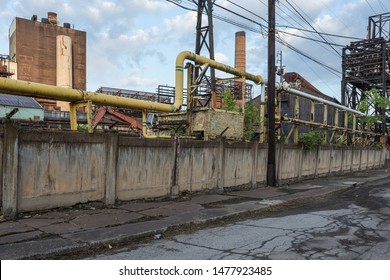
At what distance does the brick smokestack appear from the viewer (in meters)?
39.3

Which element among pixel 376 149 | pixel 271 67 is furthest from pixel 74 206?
pixel 376 149

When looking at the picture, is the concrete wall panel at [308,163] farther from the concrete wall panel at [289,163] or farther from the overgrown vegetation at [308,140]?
the concrete wall panel at [289,163]

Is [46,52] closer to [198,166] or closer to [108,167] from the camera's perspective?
[198,166]

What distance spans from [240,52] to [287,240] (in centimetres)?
3504

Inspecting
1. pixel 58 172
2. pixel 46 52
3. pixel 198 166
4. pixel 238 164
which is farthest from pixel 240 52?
pixel 58 172

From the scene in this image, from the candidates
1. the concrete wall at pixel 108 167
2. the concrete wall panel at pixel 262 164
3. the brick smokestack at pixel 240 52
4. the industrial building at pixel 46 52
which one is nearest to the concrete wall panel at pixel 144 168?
the concrete wall at pixel 108 167

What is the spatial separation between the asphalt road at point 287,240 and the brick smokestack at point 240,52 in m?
30.7

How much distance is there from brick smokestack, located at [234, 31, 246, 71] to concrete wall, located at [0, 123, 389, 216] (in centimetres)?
2542

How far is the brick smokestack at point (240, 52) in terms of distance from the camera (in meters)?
39.3

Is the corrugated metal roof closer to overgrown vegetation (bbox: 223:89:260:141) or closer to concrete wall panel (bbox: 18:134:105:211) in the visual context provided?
overgrown vegetation (bbox: 223:89:260:141)

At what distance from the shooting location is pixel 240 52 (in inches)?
1571

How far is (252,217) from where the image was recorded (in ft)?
31.3

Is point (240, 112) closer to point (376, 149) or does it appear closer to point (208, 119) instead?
point (208, 119)

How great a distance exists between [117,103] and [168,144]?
73.8 inches
